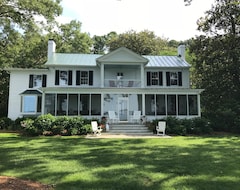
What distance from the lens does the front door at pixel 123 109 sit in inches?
906

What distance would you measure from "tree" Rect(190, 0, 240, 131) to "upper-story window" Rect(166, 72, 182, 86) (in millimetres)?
3155

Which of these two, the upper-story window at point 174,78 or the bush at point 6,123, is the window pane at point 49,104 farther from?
the upper-story window at point 174,78

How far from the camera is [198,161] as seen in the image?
8531mm

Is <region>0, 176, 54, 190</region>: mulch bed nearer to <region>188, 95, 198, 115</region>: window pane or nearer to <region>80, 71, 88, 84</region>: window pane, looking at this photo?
<region>80, 71, 88, 84</region>: window pane

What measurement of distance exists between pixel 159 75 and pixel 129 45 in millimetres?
16417

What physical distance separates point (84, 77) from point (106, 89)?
148 inches

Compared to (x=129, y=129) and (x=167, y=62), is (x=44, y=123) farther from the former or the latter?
(x=167, y=62)

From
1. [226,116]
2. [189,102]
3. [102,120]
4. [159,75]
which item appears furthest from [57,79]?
[226,116]

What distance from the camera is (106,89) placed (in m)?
21.4

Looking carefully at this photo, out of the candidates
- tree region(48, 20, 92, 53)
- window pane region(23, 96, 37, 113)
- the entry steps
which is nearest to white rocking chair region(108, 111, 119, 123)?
the entry steps

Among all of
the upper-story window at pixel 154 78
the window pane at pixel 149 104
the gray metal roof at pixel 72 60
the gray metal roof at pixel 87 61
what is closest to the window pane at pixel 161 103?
the window pane at pixel 149 104

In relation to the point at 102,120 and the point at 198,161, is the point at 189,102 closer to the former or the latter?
the point at 102,120

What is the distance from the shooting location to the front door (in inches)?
906

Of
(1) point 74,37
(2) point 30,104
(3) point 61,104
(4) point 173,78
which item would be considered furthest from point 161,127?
(1) point 74,37
